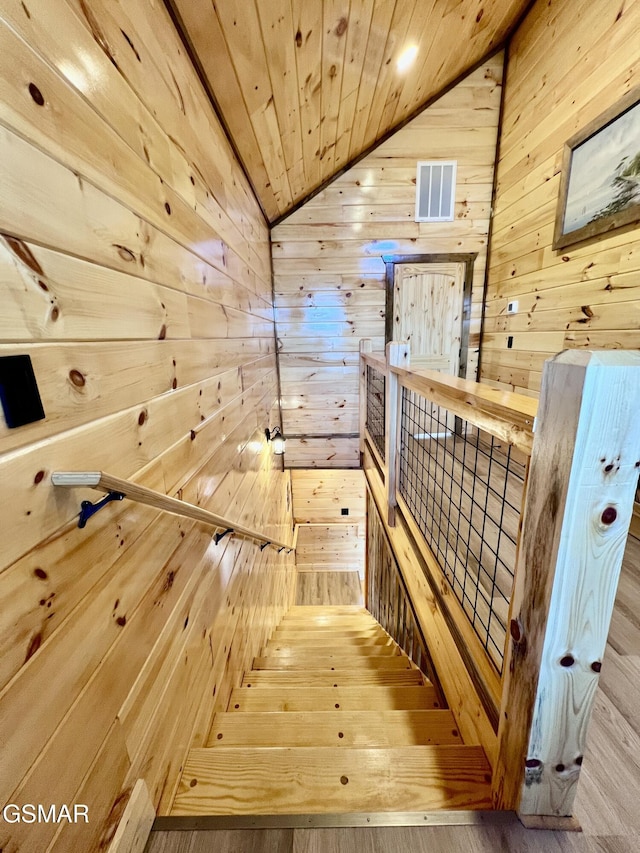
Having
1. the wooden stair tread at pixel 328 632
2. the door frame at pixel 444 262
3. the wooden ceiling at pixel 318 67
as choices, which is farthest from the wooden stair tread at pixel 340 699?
the door frame at pixel 444 262

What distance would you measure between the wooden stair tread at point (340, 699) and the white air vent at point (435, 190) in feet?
13.3

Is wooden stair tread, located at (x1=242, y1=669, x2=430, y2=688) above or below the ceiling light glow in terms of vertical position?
below

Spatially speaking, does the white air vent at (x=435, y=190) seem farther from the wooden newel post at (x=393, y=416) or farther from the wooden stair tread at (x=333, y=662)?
the wooden stair tread at (x=333, y=662)

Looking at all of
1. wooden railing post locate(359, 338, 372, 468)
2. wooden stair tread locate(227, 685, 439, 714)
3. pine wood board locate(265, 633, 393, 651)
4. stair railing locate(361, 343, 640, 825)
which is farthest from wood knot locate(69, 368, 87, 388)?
wooden railing post locate(359, 338, 372, 468)

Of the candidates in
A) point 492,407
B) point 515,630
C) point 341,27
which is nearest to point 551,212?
point 341,27

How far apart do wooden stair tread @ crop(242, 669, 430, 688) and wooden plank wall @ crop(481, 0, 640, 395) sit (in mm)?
2226

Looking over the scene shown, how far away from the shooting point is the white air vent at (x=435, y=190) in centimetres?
342

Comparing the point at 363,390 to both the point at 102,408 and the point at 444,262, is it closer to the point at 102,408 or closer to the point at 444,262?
the point at 444,262

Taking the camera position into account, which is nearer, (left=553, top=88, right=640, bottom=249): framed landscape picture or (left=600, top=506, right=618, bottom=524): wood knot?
(left=600, top=506, right=618, bottom=524): wood knot

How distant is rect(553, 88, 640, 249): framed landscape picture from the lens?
189 cm

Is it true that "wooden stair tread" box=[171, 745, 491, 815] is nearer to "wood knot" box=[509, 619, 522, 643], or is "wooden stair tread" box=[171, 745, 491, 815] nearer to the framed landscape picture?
"wood knot" box=[509, 619, 522, 643]

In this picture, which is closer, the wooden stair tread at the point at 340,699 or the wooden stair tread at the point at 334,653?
the wooden stair tread at the point at 340,699

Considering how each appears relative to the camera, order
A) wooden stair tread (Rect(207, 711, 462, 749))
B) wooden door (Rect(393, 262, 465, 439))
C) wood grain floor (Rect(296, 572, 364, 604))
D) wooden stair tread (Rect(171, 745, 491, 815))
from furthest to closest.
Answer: wood grain floor (Rect(296, 572, 364, 604))
wooden door (Rect(393, 262, 465, 439))
wooden stair tread (Rect(207, 711, 462, 749))
wooden stair tread (Rect(171, 745, 491, 815))

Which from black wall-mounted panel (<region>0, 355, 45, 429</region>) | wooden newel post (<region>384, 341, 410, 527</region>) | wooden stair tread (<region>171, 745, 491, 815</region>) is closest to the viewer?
black wall-mounted panel (<region>0, 355, 45, 429</region>)
